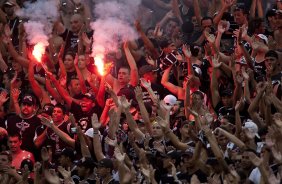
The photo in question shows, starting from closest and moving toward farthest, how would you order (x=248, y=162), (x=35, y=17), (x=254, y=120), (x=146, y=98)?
1. (x=248, y=162)
2. (x=254, y=120)
3. (x=146, y=98)
4. (x=35, y=17)

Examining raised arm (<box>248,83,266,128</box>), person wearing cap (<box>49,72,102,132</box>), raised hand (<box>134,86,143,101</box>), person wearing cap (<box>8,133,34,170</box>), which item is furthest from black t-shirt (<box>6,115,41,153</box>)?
raised arm (<box>248,83,266,128</box>)

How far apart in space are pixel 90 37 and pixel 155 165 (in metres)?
3.98

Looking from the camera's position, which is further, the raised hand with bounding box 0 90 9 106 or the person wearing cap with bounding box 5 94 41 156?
the raised hand with bounding box 0 90 9 106

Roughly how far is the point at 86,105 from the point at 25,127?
2.77 feet

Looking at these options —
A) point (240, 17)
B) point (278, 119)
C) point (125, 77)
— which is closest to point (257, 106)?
point (278, 119)

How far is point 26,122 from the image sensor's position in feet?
48.5

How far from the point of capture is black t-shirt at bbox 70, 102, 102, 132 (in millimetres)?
14672

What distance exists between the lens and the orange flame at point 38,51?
52.9 ft

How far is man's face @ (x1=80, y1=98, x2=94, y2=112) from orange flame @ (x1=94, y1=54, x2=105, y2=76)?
0.44 m

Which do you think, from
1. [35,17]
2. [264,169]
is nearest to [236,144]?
[264,169]

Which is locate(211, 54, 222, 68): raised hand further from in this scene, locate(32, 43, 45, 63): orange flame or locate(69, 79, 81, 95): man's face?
locate(32, 43, 45, 63): orange flame

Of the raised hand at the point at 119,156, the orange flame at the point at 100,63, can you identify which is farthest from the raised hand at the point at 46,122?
A: the raised hand at the point at 119,156

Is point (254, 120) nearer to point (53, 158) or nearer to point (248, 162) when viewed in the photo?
point (248, 162)

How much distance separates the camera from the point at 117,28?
1680 cm
